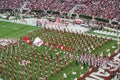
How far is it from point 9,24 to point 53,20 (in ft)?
24.1

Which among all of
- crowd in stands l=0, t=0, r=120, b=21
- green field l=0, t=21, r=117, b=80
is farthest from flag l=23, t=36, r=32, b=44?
crowd in stands l=0, t=0, r=120, b=21

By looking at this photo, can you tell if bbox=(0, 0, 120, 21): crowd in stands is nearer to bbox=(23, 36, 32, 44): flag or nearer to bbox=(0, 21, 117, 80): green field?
bbox=(0, 21, 117, 80): green field

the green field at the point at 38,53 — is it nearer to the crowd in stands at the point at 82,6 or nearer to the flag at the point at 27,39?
the flag at the point at 27,39

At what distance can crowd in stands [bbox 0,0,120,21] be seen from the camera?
198 feet

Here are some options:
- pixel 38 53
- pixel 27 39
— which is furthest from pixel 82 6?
pixel 38 53

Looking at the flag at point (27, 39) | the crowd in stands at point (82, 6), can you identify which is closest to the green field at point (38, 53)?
the flag at point (27, 39)

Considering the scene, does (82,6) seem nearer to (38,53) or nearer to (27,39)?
(27,39)

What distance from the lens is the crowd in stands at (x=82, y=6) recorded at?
198ft

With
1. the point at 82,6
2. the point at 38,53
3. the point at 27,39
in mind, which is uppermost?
the point at 82,6

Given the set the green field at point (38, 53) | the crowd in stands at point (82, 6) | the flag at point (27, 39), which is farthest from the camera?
the crowd in stands at point (82, 6)

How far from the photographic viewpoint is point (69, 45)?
157 feet

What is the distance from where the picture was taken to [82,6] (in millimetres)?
64875

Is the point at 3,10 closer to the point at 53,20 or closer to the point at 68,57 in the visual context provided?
the point at 53,20

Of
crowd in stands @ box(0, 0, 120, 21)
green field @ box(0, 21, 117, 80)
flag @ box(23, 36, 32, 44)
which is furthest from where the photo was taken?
crowd in stands @ box(0, 0, 120, 21)
